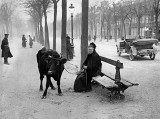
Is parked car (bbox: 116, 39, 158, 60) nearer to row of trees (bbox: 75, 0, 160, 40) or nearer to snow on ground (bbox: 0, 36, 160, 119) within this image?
snow on ground (bbox: 0, 36, 160, 119)

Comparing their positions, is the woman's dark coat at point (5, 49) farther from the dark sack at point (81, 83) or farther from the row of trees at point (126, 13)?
the row of trees at point (126, 13)

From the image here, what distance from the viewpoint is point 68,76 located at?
38.7 ft

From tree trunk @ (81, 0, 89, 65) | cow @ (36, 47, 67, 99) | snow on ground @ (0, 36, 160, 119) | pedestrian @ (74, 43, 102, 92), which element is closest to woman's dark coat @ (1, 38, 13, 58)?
snow on ground @ (0, 36, 160, 119)

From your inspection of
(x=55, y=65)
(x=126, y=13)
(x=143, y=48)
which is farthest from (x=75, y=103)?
(x=126, y=13)

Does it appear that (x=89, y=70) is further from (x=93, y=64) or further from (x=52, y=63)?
(x=52, y=63)

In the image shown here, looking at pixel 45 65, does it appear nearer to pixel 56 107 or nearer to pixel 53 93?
pixel 53 93

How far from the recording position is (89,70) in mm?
8430

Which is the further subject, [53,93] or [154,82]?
[154,82]

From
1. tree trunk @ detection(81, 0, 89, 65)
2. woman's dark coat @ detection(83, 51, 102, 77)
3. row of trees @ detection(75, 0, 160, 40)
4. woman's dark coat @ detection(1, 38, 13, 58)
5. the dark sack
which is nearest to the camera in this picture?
woman's dark coat @ detection(83, 51, 102, 77)

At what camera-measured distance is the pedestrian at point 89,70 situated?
8.28 m

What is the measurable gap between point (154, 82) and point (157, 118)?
173 inches

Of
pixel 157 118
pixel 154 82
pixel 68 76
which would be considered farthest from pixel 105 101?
pixel 68 76

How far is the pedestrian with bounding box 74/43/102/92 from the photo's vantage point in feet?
27.2

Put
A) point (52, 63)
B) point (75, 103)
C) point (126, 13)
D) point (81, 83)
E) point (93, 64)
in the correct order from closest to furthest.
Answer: point (75, 103), point (52, 63), point (93, 64), point (81, 83), point (126, 13)
